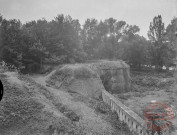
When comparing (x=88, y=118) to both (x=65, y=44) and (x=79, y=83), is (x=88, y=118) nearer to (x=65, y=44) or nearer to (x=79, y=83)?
(x=79, y=83)

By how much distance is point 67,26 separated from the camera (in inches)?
1310

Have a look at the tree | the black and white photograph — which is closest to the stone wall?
the black and white photograph

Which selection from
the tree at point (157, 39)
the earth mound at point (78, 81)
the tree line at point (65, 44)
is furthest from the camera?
the tree at point (157, 39)

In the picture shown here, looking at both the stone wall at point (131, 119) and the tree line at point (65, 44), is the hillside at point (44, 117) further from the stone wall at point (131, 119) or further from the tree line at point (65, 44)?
the tree line at point (65, 44)

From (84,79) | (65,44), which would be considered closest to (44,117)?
(84,79)

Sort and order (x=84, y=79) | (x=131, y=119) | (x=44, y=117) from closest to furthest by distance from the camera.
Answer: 1. (x=44, y=117)
2. (x=131, y=119)
3. (x=84, y=79)

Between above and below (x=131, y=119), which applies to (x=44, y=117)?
above

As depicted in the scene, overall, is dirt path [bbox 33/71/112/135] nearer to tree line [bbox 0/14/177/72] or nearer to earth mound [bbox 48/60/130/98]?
earth mound [bbox 48/60/130/98]

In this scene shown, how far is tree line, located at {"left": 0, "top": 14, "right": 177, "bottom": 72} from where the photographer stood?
2575 centimetres

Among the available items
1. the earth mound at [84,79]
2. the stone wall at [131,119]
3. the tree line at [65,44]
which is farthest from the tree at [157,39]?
the stone wall at [131,119]

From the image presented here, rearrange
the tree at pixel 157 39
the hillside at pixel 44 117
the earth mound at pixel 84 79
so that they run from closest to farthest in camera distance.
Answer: the hillside at pixel 44 117 → the earth mound at pixel 84 79 → the tree at pixel 157 39

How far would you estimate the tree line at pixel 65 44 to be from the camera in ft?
84.5

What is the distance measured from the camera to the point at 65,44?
107 feet

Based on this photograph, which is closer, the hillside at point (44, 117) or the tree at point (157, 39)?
the hillside at point (44, 117)
